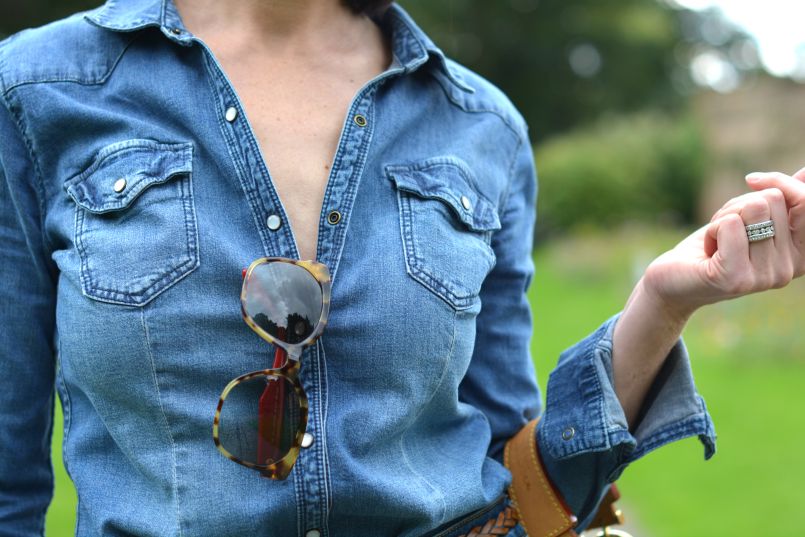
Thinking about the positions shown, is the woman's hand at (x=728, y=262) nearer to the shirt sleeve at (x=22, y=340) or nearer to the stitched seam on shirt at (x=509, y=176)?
the stitched seam on shirt at (x=509, y=176)

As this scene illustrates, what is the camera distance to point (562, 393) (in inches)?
79.8

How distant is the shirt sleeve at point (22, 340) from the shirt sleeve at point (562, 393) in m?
0.84

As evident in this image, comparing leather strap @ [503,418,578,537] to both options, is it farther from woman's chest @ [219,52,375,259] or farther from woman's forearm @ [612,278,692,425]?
woman's chest @ [219,52,375,259]

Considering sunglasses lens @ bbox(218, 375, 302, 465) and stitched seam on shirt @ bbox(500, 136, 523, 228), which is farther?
stitched seam on shirt @ bbox(500, 136, 523, 228)

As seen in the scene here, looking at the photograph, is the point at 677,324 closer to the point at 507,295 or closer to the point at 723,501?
the point at 507,295

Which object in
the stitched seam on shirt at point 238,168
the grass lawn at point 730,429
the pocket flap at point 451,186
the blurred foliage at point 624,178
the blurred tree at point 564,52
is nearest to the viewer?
the stitched seam on shirt at point 238,168

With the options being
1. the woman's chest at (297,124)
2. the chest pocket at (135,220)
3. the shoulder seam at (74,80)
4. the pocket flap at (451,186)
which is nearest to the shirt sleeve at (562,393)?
the pocket flap at (451,186)

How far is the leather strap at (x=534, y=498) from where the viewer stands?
1.97 meters

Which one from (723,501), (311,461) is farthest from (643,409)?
(723,501)

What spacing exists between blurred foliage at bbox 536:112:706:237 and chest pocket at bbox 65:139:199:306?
16.6 m

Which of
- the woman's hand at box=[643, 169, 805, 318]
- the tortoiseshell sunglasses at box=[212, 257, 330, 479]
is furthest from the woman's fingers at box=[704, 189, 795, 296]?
the tortoiseshell sunglasses at box=[212, 257, 330, 479]

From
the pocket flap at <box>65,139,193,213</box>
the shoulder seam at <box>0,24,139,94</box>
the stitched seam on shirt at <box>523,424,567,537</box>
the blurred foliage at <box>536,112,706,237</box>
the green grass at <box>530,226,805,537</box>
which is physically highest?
the shoulder seam at <box>0,24,139,94</box>

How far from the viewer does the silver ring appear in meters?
1.66

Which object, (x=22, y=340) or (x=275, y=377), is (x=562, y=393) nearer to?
(x=275, y=377)
